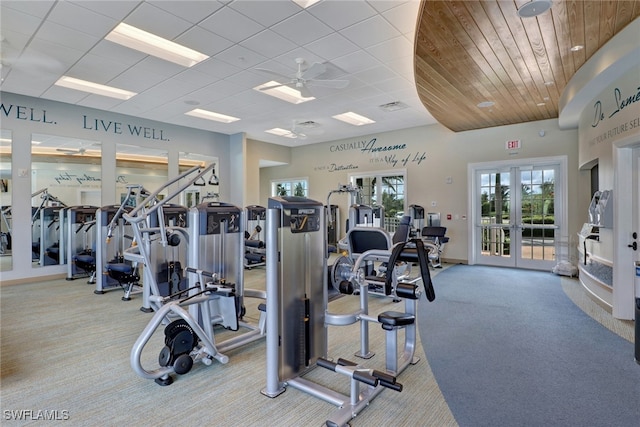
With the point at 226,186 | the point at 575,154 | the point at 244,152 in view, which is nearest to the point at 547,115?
the point at 575,154

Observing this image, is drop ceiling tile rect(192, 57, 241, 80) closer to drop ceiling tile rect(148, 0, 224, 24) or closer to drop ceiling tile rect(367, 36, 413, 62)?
drop ceiling tile rect(148, 0, 224, 24)

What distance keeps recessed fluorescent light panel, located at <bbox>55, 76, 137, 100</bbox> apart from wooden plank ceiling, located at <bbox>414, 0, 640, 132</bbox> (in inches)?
194

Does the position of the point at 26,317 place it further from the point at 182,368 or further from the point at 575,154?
the point at 575,154

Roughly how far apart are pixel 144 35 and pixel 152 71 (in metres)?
0.89

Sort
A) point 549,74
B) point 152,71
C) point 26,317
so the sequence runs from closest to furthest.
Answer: point 26,317
point 549,74
point 152,71

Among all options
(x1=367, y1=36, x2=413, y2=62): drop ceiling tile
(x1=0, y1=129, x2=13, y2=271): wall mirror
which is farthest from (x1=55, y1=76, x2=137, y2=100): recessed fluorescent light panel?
(x1=367, y1=36, x2=413, y2=62): drop ceiling tile

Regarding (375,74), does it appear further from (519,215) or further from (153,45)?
(519,215)

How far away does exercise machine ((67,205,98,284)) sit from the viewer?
6048 mm

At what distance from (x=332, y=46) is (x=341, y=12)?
718 mm

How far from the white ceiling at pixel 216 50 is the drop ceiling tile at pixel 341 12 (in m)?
0.01

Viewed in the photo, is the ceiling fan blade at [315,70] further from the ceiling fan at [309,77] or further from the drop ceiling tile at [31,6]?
the drop ceiling tile at [31,6]

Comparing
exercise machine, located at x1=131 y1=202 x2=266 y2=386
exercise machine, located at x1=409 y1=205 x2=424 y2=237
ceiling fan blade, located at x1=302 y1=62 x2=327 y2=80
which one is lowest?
exercise machine, located at x1=131 y1=202 x2=266 y2=386

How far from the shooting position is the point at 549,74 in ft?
15.1

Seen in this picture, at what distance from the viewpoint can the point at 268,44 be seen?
165 inches
